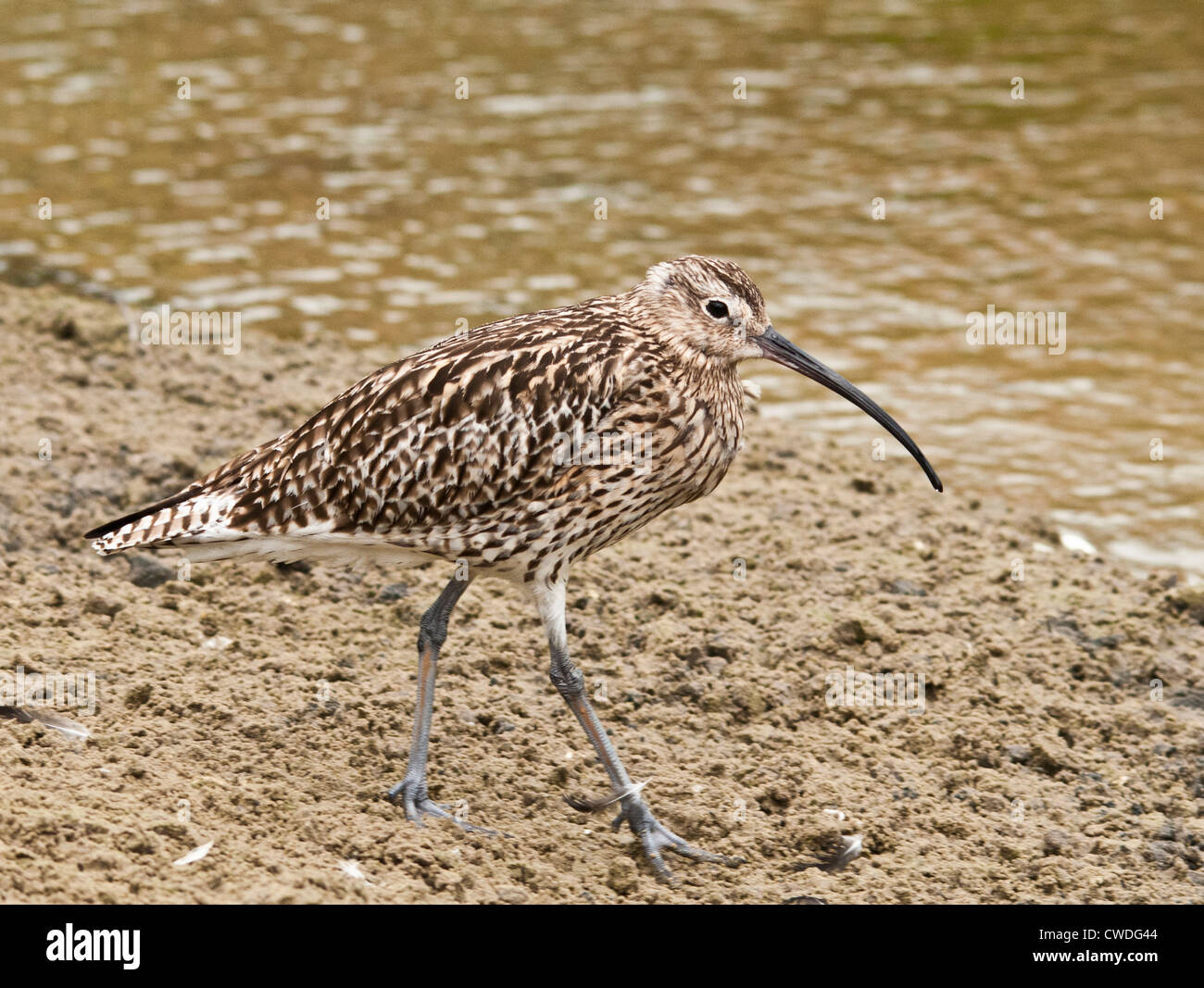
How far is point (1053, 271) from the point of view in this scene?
36.3 ft

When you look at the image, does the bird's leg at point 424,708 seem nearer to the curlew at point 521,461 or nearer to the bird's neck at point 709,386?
the curlew at point 521,461

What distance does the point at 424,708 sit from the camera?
18.2 feet

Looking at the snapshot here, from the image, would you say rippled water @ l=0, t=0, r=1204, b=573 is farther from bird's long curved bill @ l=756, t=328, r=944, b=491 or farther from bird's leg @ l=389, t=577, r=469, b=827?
bird's leg @ l=389, t=577, r=469, b=827

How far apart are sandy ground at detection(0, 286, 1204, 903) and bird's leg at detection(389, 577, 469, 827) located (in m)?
0.09

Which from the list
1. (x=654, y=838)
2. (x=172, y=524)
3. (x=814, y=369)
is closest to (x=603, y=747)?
(x=654, y=838)

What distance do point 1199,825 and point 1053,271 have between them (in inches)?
245

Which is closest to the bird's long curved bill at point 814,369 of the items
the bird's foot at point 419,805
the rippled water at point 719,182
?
the bird's foot at point 419,805

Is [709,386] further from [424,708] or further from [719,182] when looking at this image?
[719,182]

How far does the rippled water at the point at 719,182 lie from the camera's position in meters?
9.47

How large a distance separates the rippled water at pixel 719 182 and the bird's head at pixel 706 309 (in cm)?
295

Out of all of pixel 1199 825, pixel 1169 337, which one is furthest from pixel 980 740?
pixel 1169 337

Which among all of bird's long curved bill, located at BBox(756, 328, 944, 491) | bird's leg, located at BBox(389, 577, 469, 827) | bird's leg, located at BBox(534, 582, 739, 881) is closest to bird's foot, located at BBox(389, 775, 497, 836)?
bird's leg, located at BBox(389, 577, 469, 827)

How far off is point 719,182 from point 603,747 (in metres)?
8.15

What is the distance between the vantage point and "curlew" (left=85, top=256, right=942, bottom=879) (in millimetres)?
5270
